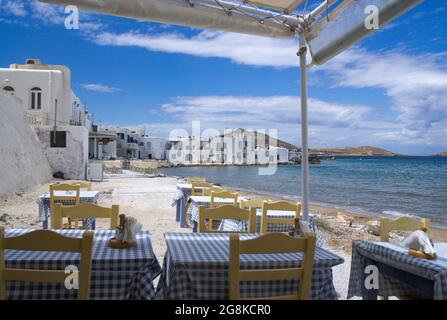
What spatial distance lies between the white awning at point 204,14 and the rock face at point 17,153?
9.81 m

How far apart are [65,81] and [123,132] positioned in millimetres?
33687

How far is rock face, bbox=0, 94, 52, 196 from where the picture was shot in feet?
39.8

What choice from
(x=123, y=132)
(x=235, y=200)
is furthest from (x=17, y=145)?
(x=123, y=132)

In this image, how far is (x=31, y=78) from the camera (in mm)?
22234

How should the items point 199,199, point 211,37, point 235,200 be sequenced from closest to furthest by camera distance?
point 211,37 → point 235,200 → point 199,199

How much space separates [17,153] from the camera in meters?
13.5

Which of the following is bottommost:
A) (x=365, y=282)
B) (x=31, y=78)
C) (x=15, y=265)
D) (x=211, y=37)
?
(x=365, y=282)

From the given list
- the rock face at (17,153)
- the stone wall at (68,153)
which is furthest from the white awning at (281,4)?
the stone wall at (68,153)

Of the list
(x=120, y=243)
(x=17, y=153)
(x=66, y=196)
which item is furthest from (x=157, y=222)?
(x=17, y=153)

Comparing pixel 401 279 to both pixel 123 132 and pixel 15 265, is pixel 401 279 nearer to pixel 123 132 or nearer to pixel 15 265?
pixel 15 265

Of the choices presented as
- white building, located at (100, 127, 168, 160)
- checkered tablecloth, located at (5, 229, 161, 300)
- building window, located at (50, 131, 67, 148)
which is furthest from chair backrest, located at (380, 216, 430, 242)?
white building, located at (100, 127, 168, 160)

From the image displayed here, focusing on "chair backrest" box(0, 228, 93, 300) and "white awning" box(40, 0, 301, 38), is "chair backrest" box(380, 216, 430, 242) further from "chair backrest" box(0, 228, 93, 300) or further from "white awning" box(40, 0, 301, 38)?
"chair backrest" box(0, 228, 93, 300)

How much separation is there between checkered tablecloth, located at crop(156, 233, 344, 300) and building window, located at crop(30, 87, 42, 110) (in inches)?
908

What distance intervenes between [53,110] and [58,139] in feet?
18.0
